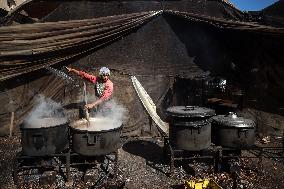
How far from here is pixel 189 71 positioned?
10711 mm

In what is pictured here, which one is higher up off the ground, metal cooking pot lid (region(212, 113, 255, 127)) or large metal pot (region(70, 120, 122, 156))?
metal cooking pot lid (region(212, 113, 255, 127))

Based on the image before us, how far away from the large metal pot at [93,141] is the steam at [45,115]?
2.76 feet

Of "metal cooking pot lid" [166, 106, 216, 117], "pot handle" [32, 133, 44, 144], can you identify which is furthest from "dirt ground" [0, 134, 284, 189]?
"metal cooking pot lid" [166, 106, 216, 117]

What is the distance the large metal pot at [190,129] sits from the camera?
739cm

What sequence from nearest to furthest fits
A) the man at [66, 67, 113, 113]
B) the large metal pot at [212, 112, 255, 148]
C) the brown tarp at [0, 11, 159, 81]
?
the large metal pot at [212, 112, 255, 148] < the man at [66, 67, 113, 113] < the brown tarp at [0, 11, 159, 81]

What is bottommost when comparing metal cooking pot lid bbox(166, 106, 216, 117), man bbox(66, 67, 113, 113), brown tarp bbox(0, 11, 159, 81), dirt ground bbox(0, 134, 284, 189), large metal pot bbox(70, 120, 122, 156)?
dirt ground bbox(0, 134, 284, 189)

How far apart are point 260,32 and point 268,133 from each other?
3852mm

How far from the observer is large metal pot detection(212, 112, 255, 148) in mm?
7566

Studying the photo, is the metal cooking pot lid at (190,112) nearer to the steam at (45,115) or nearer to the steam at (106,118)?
the steam at (106,118)

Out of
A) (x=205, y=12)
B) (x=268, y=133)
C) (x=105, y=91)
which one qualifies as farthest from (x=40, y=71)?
(x=268, y=133)

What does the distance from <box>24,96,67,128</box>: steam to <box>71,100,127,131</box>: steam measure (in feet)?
1.79

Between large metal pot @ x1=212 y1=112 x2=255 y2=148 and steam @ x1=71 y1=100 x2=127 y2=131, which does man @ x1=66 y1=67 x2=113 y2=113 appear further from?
large metal pot @ x1=212 y1=112 x2=255 y2=148

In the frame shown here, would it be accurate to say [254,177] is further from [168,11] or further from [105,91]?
[168,11]

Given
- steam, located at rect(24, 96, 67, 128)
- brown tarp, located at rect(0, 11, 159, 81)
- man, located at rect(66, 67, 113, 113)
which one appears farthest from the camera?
brown tarp, located at rect(0, 11, 159, 81)
